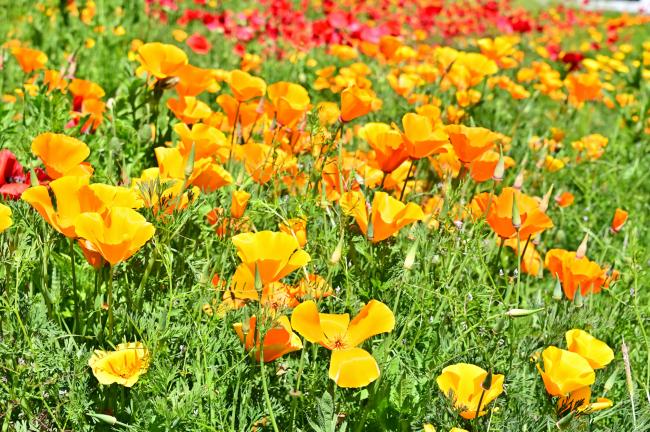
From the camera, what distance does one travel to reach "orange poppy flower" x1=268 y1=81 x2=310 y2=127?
2211 millimetres

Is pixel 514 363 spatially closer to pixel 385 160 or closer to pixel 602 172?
pixel 385 160

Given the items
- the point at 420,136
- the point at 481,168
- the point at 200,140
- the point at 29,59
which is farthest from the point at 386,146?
the point at 29,59

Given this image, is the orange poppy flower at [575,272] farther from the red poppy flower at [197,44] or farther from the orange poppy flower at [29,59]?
the red poppy flower at [197,44]

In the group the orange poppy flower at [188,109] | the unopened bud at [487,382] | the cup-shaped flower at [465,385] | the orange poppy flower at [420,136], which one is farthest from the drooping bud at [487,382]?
the orange poppy flower at [188,109]

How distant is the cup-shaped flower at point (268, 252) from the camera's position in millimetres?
Answer: 1371

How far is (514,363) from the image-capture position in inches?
66.7

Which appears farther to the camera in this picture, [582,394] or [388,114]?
[388,114]

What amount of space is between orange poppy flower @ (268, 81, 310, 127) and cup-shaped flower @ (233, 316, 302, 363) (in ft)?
3.00

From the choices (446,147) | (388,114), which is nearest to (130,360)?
(446,147)

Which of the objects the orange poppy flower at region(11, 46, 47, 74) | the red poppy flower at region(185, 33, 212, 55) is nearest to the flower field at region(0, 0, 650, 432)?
the orange poppy flower at region(11, 46, 47, 74)

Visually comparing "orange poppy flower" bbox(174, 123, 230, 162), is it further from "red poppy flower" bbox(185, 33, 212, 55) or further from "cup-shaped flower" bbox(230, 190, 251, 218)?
"red poppy flower" bbox(185, 33, 212, 55)

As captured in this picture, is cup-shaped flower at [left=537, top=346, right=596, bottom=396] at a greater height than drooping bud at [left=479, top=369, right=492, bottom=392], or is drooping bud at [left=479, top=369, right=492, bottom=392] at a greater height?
drooping bud at [left=479, top=369, right=492, bottom=392]

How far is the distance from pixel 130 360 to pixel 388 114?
2.68 meters

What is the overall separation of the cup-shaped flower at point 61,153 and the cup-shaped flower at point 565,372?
1062mm
